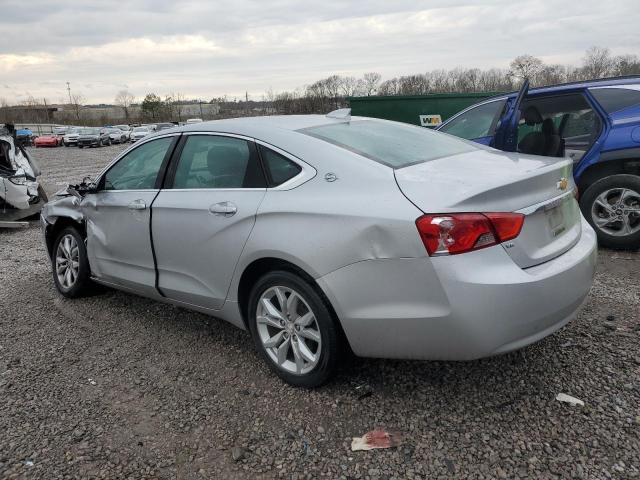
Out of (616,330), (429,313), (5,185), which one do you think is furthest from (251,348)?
(5,185)

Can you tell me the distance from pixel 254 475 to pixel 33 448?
1.19 metres

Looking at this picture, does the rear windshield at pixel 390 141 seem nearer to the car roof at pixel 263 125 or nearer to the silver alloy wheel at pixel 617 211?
the car roof at pixel 263 125

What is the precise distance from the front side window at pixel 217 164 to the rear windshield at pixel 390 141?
1.33 ft

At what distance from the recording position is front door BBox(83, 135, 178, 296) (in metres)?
3.87

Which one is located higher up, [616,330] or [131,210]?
[131,210]

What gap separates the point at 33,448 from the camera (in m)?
2.70

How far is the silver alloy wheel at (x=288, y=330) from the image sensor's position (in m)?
2.96

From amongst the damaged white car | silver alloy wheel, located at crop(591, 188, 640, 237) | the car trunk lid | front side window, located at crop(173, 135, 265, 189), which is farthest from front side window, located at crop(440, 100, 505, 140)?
the damaged white car

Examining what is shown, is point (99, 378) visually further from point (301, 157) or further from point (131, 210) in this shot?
point (301, 157)

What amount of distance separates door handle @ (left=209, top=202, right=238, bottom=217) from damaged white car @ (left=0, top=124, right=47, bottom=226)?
718cm

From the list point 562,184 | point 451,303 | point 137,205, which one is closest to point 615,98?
point 562,184

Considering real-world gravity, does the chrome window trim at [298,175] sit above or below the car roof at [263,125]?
below

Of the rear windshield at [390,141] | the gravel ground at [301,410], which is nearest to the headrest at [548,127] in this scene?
the gravel ground at [301,410]

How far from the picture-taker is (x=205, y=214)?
3346 mm
